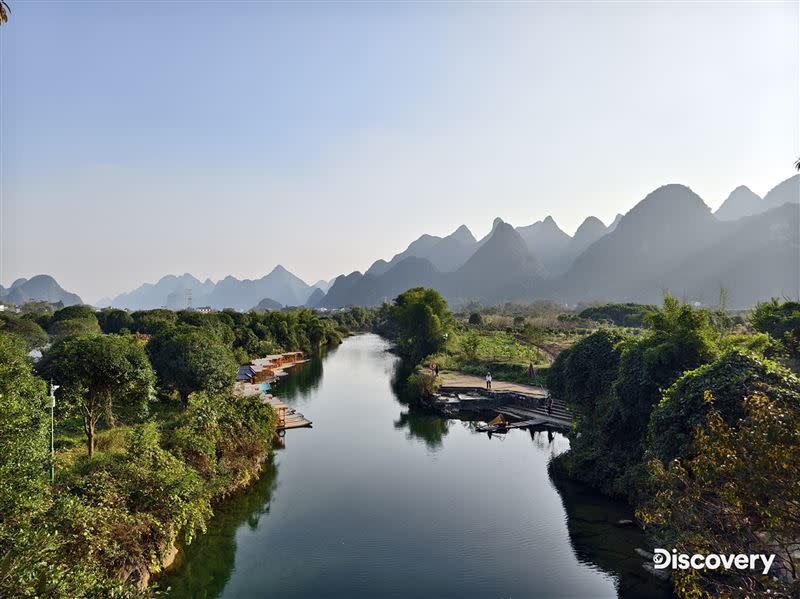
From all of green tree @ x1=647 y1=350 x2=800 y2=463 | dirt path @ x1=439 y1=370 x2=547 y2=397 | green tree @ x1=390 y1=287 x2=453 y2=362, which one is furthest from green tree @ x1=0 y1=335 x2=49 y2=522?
green tree @ x1=390 y1=287 x2=453 y2=362

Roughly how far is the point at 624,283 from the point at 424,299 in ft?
435

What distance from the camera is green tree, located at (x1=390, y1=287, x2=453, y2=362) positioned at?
42.2 meters

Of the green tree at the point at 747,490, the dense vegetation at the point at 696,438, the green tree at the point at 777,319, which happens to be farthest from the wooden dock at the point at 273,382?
the green tree at the point at 777,319

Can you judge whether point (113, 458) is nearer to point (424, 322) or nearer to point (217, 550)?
point (217, 550)

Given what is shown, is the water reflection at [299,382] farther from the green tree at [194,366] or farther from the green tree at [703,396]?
the green tree at [703,396]

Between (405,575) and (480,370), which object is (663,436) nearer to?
(405,575)

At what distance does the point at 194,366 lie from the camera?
19406mm

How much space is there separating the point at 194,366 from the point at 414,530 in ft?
36.4

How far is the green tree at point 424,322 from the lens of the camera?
139 ft

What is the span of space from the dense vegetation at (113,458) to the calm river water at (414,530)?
131 centimetres

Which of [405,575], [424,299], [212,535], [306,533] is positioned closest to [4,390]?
[212,535]

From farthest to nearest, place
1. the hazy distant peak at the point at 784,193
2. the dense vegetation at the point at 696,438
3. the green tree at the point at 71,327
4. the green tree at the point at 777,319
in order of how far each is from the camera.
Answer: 1. the hazy distant peak at the point at 784,193
2. the green tree at the point at 71,327
3. the green tree at the point at 777,319
4. the dense vegetation at the point at 696,438

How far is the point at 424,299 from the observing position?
145 ft

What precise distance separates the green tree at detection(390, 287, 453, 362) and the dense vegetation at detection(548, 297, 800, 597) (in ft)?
74.4
